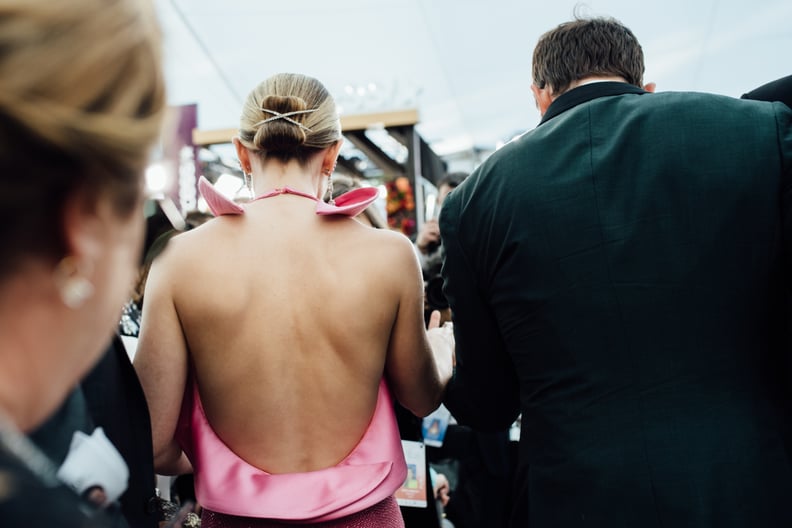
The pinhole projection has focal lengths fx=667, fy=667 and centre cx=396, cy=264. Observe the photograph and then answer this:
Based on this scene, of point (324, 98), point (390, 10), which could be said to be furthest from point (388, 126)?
point (324, 98)

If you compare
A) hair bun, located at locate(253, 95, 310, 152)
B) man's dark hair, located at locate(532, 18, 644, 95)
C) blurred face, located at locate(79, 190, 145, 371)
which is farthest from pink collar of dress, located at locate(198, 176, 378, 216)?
blurred face, located at locate(79, 190, 145, 371)

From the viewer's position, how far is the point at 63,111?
482 mm

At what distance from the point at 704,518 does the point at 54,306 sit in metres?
1.10

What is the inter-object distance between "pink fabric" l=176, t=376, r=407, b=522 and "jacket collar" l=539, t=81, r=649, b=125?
773 millimetres

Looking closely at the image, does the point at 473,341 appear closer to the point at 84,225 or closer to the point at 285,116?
the point at 285,116

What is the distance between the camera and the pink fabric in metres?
1.32

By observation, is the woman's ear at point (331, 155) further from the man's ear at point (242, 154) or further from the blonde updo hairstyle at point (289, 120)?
the man's ear at point (242, 154)

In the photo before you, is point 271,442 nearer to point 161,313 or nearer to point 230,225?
point 161,313

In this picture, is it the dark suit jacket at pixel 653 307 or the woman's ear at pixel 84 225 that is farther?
the dark suit jacket at pixel 653 307

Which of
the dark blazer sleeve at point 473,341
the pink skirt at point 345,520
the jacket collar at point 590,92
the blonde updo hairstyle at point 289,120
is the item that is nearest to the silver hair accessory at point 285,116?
the blonde updo hairstyle at point 289,120

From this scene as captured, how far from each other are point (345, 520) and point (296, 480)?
0.13 meters

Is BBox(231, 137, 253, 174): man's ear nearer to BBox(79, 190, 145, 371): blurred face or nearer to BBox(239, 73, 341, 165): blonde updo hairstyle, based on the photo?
BBox(239, 73, 341, 165): blonde updo hairstyle

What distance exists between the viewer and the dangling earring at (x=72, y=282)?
0.52 metres

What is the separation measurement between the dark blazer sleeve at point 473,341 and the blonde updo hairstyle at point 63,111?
0.94m
